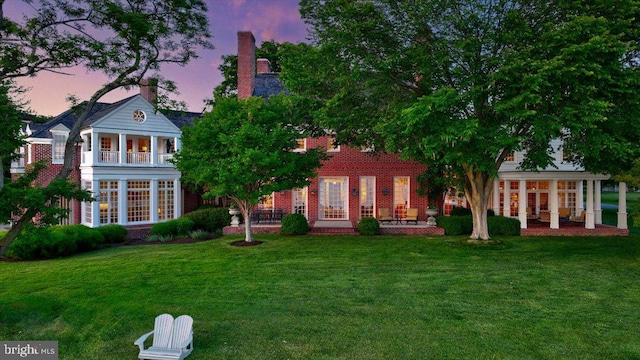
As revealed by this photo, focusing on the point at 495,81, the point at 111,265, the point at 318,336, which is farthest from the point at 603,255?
the point at 111,265

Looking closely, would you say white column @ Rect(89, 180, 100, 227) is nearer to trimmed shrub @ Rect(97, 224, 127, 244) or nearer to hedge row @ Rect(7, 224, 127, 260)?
trimmed shrub @ Rect(97, 224, 127, 244)

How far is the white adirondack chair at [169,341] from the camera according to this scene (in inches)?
224

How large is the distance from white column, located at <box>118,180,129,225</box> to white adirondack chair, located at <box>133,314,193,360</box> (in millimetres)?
18001

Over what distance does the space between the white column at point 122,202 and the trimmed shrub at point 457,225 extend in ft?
61.4

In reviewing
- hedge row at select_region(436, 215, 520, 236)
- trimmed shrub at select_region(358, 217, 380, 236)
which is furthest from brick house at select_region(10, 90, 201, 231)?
hedge row at select_region(436, 215, 520, 236)

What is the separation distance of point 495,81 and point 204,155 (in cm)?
1150

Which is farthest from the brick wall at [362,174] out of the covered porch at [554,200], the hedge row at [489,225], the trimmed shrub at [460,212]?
the covered porch at [554,200]

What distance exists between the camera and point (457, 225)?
1914cm

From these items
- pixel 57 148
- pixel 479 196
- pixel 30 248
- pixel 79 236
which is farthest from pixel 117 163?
pixel 479 196

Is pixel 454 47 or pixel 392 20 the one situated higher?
pixel 392 20

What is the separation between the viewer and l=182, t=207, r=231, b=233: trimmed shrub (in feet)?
69.5

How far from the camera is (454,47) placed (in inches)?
486

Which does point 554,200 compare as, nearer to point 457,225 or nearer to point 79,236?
point 457,225

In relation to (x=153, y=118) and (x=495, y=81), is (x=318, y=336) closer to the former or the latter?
(x=495, y=81)
